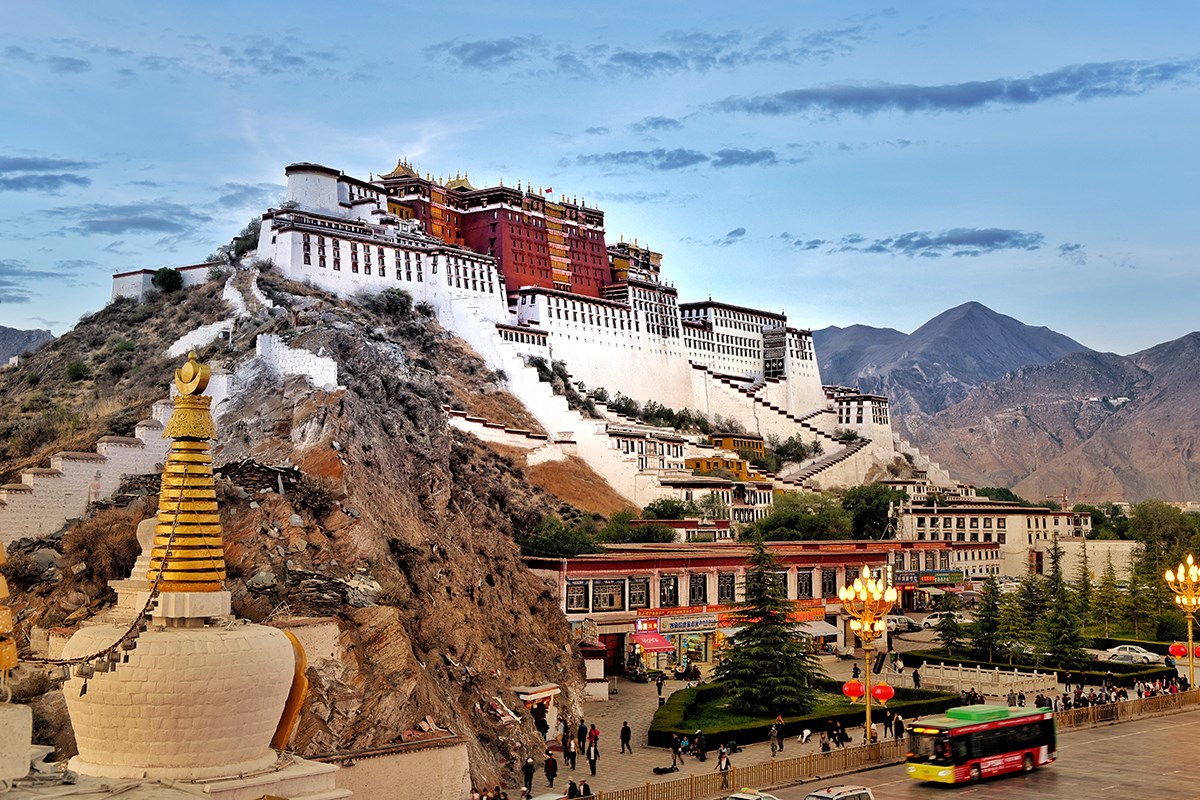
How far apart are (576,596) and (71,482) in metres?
18.5

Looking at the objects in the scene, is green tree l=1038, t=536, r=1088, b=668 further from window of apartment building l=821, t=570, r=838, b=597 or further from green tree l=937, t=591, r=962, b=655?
window of apartment building l=821, t=570, r=838, b=597

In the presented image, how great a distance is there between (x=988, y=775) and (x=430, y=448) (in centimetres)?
2080

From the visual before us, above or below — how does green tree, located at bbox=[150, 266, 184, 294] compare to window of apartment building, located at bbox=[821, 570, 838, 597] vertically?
above

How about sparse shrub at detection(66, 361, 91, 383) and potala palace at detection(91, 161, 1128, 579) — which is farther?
potala palace at detection(91, 161, 1128, 579)

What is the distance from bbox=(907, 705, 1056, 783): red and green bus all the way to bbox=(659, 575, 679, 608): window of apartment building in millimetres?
21776

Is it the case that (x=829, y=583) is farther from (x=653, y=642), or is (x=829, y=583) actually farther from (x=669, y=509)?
(x=669, y=509)

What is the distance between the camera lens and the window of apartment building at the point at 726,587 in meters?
56.9

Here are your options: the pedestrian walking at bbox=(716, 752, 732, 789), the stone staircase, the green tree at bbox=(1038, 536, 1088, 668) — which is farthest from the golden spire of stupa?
the green tree at bbox=(1038, 536, 1088, 668)

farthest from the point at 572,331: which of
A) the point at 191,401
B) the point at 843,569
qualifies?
the point at 191,401

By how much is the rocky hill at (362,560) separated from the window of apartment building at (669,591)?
7.25m

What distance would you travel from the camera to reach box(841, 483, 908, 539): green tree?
87.6m

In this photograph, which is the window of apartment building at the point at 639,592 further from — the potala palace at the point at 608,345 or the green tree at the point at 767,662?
the potala palace at the point at 608,345

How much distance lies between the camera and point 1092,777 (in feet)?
105

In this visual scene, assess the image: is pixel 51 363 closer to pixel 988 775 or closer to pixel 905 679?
pixel 905 679
